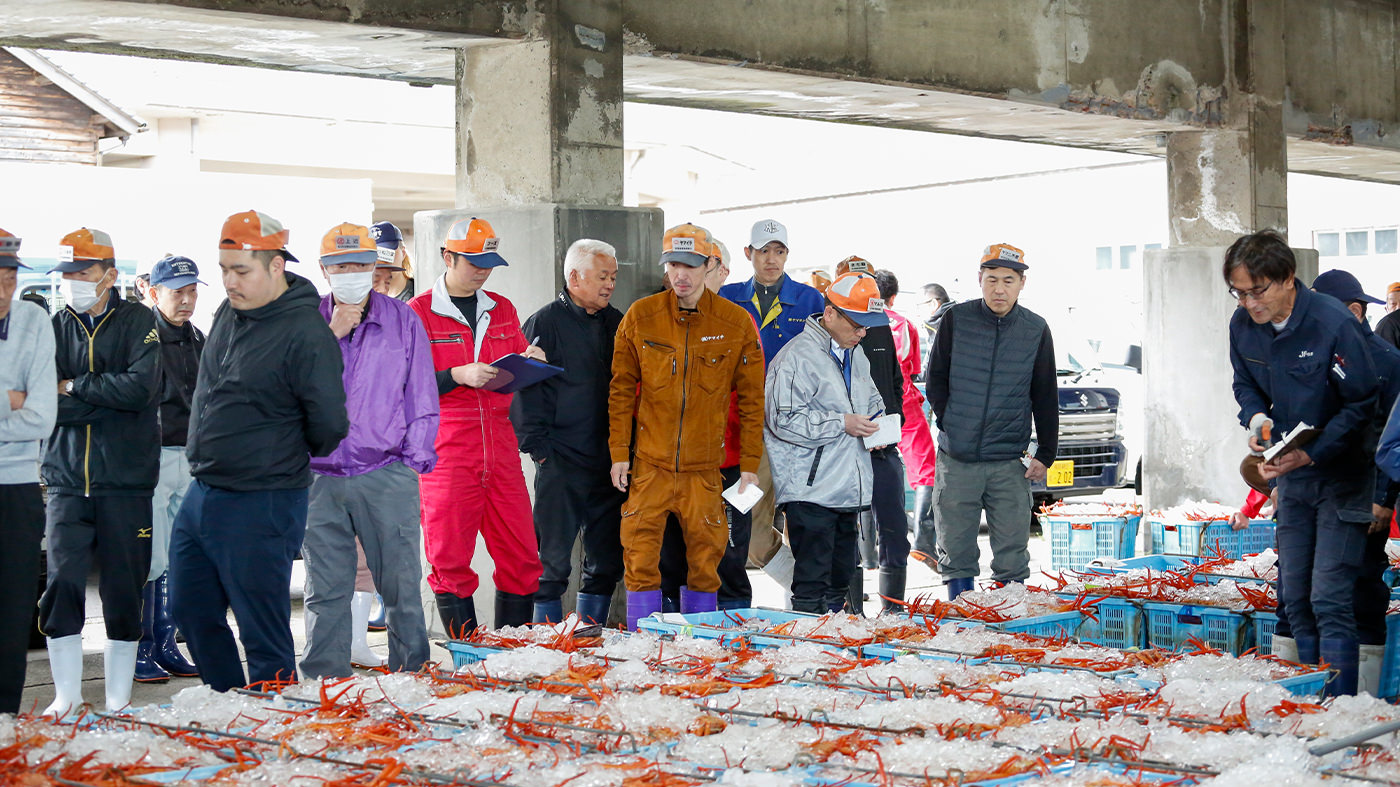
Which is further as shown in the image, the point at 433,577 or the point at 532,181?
the point at 532,181

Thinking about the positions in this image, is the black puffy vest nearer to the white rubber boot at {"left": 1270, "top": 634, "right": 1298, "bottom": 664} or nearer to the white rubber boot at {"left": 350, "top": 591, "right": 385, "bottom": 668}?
the white rubber boot at {"left": 1270, "top": 634, "right": 1298, "bottom": 664}

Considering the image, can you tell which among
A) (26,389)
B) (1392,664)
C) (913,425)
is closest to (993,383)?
(1392,664)

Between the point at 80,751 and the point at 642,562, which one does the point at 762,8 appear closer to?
the point at 642,562

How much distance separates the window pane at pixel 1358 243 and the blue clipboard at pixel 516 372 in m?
16.1

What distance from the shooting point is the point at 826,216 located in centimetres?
2519

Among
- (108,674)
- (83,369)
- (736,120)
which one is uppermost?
(736,120)

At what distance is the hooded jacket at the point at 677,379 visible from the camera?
6.40m

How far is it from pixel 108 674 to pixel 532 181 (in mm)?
2996

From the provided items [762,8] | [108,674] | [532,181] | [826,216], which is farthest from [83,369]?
[826,216]

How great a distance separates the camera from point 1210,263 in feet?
34.3

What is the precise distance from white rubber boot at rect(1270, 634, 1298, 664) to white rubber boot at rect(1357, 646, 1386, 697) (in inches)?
9.0

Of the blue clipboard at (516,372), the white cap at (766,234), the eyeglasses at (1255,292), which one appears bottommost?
the blue clipboard at (516,372)

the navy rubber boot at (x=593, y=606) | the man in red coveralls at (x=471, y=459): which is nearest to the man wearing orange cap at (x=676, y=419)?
the navy rubber boot at (x=593, y=606)

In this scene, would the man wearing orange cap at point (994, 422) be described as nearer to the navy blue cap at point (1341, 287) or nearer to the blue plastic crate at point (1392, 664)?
the navy blue cap at point (1341, 287)
